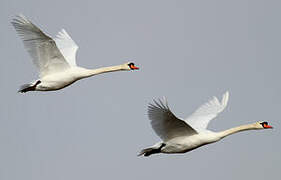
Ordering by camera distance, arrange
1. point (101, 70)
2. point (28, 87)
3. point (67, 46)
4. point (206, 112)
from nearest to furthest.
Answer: point (28, 87), point (101, 70), point (206, 112), point (67, 46)

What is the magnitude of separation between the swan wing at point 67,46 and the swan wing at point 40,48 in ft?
7.09

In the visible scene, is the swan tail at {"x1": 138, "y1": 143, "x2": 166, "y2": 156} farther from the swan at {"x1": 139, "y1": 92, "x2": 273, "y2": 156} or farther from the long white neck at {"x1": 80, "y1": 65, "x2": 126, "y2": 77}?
the long white neck at {"x1": 80, "y1": 65, "x2": 126, "y2": 77}

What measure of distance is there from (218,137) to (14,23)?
800 cm

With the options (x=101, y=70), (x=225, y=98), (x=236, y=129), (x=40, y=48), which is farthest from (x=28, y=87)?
(x=236, y=129)

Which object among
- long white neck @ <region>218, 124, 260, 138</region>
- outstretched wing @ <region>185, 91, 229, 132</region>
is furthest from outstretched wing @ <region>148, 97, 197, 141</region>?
outstretched wing @ <region>185, 91, 229, 132</region>

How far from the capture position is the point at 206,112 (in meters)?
A: 29.5

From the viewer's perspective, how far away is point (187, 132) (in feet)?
80.4

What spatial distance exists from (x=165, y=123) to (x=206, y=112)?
596 centimetres

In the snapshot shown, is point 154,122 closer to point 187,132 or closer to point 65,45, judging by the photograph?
point 187,132

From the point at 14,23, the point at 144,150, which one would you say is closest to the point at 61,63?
the point at 14,23

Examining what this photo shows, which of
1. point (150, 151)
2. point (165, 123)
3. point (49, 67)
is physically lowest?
point (150, 151)

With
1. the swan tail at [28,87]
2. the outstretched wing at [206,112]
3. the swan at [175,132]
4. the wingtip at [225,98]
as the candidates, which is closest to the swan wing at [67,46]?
the swan tail at [28,87]

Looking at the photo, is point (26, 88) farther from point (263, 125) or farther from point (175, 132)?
point (263, 125)

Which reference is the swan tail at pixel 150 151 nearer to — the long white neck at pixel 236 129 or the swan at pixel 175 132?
the swan at pixel 175 132
